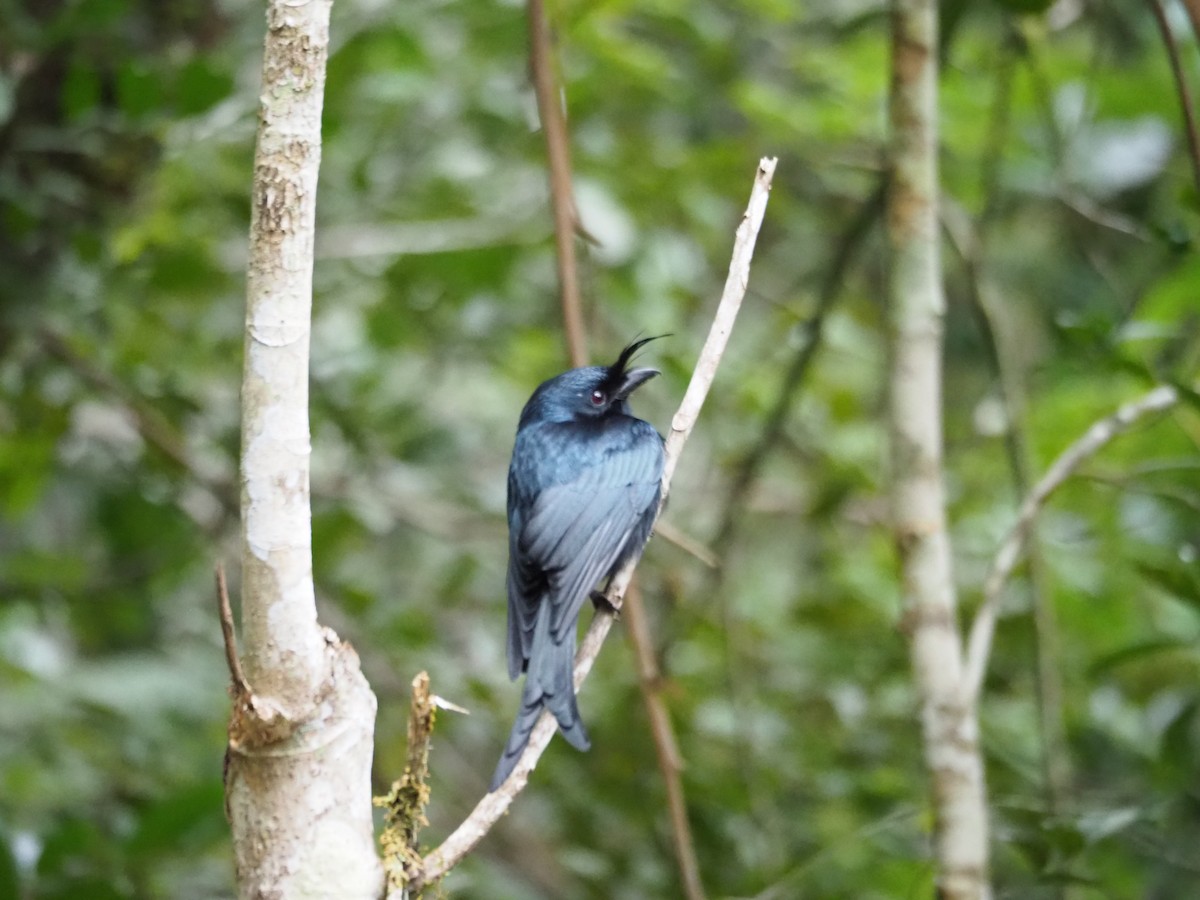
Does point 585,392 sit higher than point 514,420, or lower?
higher

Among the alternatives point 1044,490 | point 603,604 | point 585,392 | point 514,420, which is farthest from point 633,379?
point 514,420

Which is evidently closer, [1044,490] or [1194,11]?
[1194,11]

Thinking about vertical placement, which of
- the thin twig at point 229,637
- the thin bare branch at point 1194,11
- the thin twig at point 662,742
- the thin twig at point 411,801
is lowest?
the thin twig at point 662,742

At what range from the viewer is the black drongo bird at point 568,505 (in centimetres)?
266

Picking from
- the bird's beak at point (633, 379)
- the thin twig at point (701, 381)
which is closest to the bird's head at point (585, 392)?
the bird's beak at point (633, 379)

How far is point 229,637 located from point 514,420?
4.12 meters

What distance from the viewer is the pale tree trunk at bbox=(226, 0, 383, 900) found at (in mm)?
1780

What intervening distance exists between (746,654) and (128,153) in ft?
8.31

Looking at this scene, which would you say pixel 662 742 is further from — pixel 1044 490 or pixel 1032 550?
pixel 1032 550

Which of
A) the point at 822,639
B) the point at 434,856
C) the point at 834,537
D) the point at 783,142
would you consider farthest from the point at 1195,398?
the point at 834,537

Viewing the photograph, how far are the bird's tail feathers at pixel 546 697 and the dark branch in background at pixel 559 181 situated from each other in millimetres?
849

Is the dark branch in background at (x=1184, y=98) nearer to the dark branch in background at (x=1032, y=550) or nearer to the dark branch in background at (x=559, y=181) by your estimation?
the dark branch in background at (x=1032, y=550)

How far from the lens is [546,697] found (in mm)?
2369

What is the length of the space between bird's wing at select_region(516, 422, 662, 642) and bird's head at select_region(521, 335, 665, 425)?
0.21 meters
